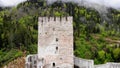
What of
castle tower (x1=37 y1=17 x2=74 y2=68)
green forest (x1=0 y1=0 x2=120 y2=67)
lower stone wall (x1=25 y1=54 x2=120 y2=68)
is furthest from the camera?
green forest (x1=0 y1=0 x2=120 y2=67)

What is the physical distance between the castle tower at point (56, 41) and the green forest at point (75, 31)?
1211 cm

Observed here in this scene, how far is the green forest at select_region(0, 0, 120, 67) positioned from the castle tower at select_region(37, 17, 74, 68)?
12.1 metres

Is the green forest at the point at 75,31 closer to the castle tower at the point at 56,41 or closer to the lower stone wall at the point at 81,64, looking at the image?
the lower stone wall at the point at 81,64

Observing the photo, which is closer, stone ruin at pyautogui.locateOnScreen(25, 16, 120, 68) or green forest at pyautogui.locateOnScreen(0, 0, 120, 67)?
stone ruin at pyautogui.locateOnScreen(25, 16, 120, 68)

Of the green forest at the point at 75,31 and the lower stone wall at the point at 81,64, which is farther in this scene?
the green forest at the point at 75,31

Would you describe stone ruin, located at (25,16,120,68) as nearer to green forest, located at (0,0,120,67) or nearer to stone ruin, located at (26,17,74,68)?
stone ruin, located at (26,17,74,68)

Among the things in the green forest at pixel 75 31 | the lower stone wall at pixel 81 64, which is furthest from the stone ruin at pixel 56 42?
the green forest at pixel 75 31

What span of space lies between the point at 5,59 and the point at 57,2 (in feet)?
193

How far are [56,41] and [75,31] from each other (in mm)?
62406

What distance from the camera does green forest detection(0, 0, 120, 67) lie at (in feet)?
276

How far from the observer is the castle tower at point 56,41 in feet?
140

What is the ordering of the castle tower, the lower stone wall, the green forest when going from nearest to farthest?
the castle tower, the lower stone wall, the green forest

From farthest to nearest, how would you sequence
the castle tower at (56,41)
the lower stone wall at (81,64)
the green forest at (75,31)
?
1. the green forest at (75,31)
2. the lower stone wall at (81,64)
3. the castle tower at (56,41)

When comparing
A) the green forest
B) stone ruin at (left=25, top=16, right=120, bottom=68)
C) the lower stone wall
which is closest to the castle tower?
stone ruin at (left=25, top=16, right=120, bottom=68)
